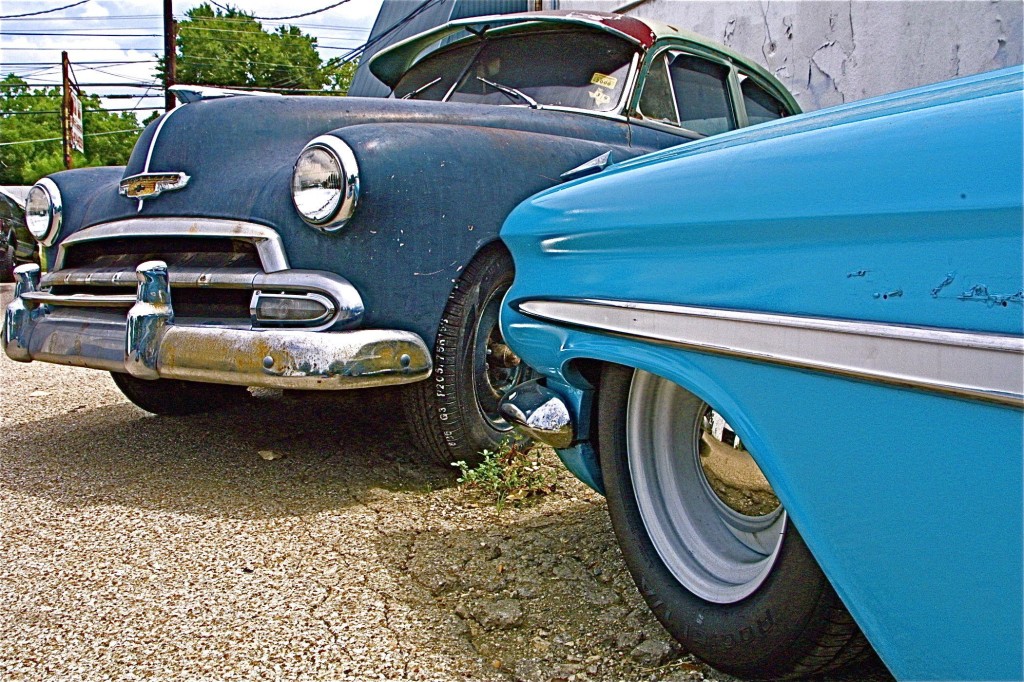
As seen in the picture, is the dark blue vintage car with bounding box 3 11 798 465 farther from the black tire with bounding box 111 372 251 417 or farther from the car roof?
the black tire with bounding box 111 372 251 417

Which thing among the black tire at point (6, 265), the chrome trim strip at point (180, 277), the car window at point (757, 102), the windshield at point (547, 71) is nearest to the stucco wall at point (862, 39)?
the car window at point (757, 102)

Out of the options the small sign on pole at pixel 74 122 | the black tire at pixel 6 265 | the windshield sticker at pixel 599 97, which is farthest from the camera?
the small sign on pole at pixel 74 122

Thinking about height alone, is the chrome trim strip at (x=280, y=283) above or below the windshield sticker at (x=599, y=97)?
below

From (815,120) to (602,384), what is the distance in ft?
2.31

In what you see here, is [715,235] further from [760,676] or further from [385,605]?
[385,605]

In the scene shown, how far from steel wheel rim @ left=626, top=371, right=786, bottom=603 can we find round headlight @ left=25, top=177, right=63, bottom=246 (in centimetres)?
270

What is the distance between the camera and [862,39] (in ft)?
18.9

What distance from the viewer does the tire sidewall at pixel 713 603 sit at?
1.35 m

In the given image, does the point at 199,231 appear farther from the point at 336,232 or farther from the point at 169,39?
the point at 169,39

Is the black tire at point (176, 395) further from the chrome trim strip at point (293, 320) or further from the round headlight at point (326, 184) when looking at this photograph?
the round headlight at point (326, 184)

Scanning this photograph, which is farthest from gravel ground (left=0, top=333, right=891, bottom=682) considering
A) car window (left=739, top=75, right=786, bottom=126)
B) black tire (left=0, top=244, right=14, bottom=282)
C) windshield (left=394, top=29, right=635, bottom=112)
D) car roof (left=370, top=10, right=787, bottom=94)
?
black tire (left=0, top=244, right=14, bottom=282)

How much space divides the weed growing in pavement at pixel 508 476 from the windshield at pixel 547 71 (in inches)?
57.3

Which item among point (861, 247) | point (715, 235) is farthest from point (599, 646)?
point (861, 247)

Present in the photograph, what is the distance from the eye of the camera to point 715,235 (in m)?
1.32
